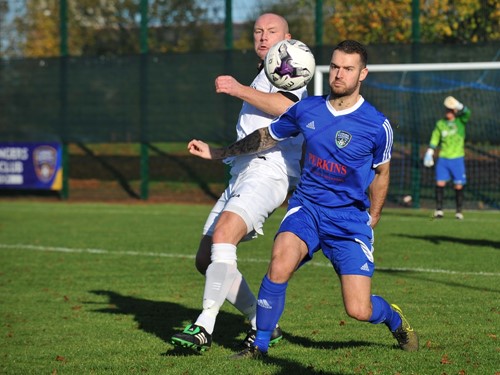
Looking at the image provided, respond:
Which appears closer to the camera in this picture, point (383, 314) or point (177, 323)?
point (383, 314)

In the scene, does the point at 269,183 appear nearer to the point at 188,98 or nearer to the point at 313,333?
the point at 313,333

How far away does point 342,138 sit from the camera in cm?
634

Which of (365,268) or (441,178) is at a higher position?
(365,268)

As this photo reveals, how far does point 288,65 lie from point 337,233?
1276mm

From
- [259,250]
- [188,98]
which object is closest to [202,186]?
[188,98]

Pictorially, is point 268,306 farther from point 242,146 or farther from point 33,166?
point 33,166

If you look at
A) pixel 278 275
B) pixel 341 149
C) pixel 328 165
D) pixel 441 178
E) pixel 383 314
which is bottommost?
pixel 441 178

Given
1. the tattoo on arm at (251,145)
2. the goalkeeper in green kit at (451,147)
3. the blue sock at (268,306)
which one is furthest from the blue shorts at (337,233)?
the goalkeeper in green kit at (451,147)

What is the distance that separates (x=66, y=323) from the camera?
333 inches

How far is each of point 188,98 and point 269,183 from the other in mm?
15980

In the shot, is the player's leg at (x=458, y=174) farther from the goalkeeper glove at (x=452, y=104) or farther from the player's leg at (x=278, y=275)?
the player's leg at (x=278, y=275)

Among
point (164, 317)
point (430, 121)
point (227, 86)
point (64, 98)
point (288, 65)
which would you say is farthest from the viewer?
point (64, 98)

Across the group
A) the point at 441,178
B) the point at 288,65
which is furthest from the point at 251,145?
the point at 441,178

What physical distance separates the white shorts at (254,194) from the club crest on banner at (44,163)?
17106 millimetres
